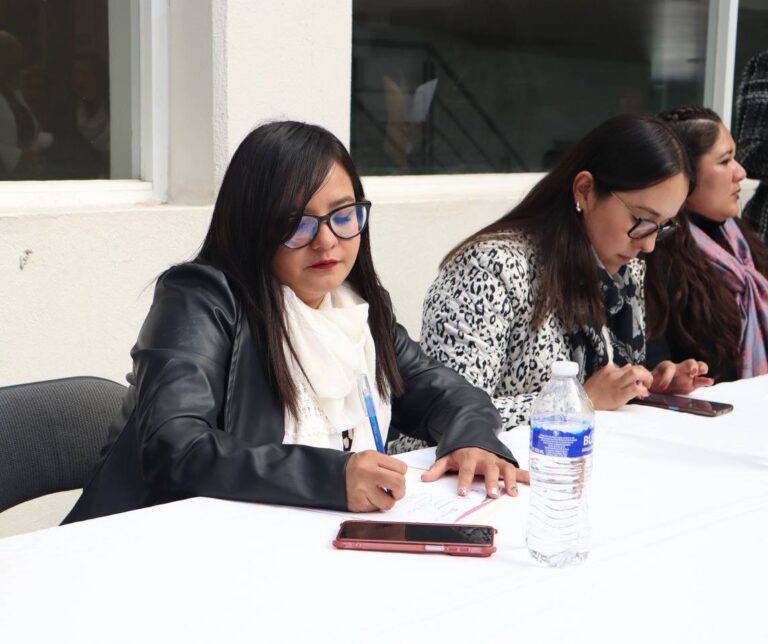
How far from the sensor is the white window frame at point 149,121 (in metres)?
3.20

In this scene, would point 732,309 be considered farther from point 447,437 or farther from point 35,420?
point 35,420

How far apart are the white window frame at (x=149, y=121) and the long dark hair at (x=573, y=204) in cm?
115

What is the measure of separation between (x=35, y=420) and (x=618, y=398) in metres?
1.18

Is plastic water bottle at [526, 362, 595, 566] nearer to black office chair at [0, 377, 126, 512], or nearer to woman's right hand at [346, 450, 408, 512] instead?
woman's right hand at [346, 450, 408, 512]

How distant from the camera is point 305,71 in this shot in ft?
11.0

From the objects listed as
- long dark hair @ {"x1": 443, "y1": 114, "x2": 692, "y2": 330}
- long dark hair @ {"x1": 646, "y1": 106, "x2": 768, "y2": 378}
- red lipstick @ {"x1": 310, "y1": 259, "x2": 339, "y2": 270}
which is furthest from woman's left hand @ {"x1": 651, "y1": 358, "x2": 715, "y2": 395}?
red lipstick @ {"x1": 310, "y1": 259, "x2": 339, "y2": 270}

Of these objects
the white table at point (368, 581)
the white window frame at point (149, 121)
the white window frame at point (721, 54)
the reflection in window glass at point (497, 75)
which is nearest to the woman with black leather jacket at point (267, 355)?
the white table at point (368, 581)

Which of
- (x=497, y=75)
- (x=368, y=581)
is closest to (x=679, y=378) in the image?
(x=368, y=581)

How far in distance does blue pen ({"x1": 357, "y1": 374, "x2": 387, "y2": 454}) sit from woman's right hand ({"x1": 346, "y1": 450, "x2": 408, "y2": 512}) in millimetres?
408

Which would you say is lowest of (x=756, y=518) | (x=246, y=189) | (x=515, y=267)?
(x=756, y=518)

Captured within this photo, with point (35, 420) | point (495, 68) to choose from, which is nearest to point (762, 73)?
point (495, 68)

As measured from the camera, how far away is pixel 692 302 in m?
3.16

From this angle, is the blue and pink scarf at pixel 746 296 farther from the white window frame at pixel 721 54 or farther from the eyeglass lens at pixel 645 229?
the white window frame at pixel 721 54

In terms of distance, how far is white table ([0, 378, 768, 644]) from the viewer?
1169 mm
